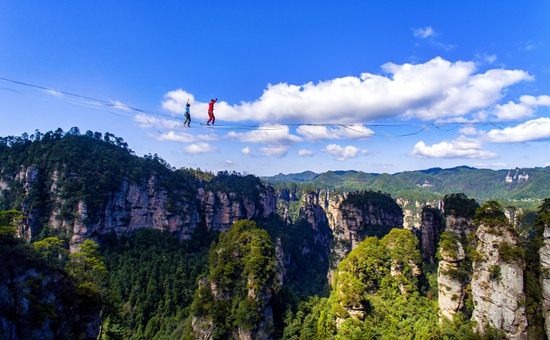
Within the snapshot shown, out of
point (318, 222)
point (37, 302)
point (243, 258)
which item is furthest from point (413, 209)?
point (37, 302)

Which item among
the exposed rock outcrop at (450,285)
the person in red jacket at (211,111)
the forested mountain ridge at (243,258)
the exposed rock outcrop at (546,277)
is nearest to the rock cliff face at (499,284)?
the forested mountain ridge at (243,258)

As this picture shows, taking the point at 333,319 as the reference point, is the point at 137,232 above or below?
above

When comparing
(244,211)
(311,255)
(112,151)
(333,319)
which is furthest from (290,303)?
(112,151)

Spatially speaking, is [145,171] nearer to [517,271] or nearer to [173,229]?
[173,229]

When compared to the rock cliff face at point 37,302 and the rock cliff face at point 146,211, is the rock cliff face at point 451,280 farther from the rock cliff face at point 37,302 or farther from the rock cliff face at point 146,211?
the rock cliff face at point 146,211

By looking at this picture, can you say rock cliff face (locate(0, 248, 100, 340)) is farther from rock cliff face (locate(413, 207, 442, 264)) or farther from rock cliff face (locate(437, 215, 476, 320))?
rock cliff face (locate(413, 207, 442, 264))

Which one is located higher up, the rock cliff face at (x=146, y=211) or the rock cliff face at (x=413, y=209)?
the rock cliff face at (x=146, y=211)

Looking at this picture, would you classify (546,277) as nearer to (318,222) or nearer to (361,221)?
(361,221)
